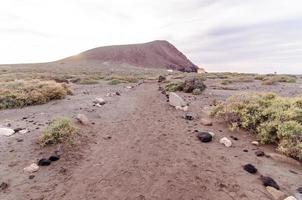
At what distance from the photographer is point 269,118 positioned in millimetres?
9164

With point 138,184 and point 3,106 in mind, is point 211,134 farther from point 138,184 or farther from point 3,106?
point 3,106

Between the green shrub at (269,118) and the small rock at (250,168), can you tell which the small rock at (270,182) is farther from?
the green shrub at (269,118)

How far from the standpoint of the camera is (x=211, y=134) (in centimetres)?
884

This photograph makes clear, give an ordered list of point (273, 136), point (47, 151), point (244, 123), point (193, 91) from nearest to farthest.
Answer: point (47, 151) < point (273, 136) < point (244, 123) < point (193, 91)

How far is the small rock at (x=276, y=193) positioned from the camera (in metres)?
5.65

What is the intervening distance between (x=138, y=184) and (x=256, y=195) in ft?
6.62

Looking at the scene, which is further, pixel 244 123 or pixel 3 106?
pixel 3 106

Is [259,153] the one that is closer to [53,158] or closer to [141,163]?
[141,163]

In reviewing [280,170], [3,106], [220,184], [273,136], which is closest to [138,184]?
[220,184]

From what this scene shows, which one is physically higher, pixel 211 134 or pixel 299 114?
pixel 299 114

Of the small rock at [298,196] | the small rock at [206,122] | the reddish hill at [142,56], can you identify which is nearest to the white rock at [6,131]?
the small rock at [206,122]

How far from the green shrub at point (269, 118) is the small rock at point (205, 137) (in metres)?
1.17

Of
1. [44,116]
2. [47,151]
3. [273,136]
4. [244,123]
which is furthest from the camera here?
[44,116]

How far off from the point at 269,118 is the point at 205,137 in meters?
2.02
